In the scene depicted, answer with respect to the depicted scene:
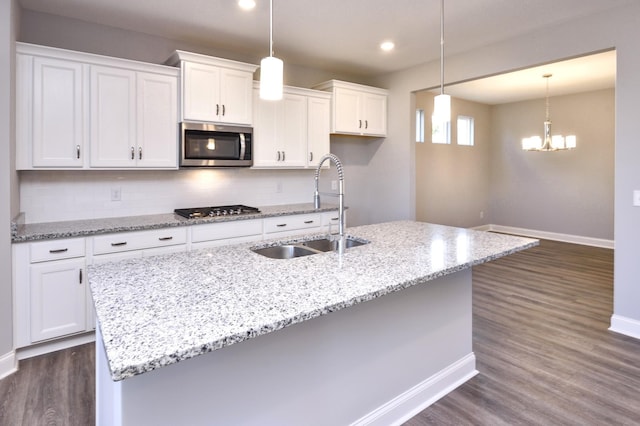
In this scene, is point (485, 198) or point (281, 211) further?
point (485, 198)

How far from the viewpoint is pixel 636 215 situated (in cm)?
306

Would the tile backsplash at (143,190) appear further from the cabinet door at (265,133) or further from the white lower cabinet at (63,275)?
the white lower cabinet at (63,275)

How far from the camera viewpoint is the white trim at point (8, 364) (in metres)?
2.53

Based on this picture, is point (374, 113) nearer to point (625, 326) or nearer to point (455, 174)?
point (455, 174)

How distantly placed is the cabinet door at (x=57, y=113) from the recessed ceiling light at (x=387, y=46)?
274cm

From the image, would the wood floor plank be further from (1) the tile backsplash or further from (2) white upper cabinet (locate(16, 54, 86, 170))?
(2) white upper cabinet (locate(16, 54, 86, 170))

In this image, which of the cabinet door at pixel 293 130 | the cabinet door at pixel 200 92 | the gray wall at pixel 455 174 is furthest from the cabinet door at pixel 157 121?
the gray wall at pixel 455 174

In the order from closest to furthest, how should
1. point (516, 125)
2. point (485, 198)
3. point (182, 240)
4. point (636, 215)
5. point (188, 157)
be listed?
point (636, 215)
point (182, 240)
point (188, 157)
point (516, 125)
point (485, 198)

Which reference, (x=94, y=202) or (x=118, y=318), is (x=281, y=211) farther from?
(x=118, y=318)

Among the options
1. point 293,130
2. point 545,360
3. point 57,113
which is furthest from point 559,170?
point 57,113

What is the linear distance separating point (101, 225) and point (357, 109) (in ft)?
10.2

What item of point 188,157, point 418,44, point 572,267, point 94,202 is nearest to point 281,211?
point 188,157

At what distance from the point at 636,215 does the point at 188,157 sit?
375 cm

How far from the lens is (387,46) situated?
13.2ft
